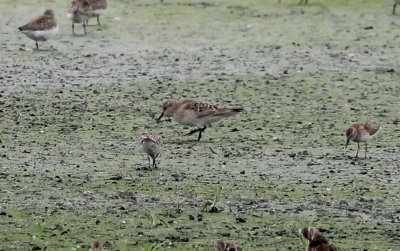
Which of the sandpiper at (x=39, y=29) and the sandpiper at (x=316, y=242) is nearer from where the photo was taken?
the sandpiper at (x=316, y=242)

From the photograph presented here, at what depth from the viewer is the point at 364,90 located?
1600 cm

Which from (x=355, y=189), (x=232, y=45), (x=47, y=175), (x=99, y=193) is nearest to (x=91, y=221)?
(x=99, y=193)

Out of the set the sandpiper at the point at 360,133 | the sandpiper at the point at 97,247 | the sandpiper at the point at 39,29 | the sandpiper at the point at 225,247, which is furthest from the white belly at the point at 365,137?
the sandpiper at the point at 39,29

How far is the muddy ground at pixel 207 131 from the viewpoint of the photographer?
929cm

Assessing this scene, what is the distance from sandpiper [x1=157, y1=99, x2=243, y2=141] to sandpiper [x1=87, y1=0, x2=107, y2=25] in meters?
7.59

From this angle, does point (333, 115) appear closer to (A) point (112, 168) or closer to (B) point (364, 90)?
(B) point (364, 90)

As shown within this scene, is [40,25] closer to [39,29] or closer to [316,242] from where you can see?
[39,29]

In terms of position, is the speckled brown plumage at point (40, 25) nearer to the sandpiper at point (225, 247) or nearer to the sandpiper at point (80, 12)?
the sandpiper at point (80, 12)

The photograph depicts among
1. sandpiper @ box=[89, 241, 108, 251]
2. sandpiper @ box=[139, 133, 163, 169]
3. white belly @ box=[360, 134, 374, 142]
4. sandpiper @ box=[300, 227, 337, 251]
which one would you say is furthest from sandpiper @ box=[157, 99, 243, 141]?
sandpiper @ box=[89, 241, 108, 251]

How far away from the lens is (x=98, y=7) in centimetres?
2086

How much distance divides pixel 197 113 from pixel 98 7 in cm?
826

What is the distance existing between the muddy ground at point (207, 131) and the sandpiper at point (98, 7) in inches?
10.3

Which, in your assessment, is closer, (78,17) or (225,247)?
(225,247)

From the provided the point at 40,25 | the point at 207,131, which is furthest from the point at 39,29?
the point at 207,131
